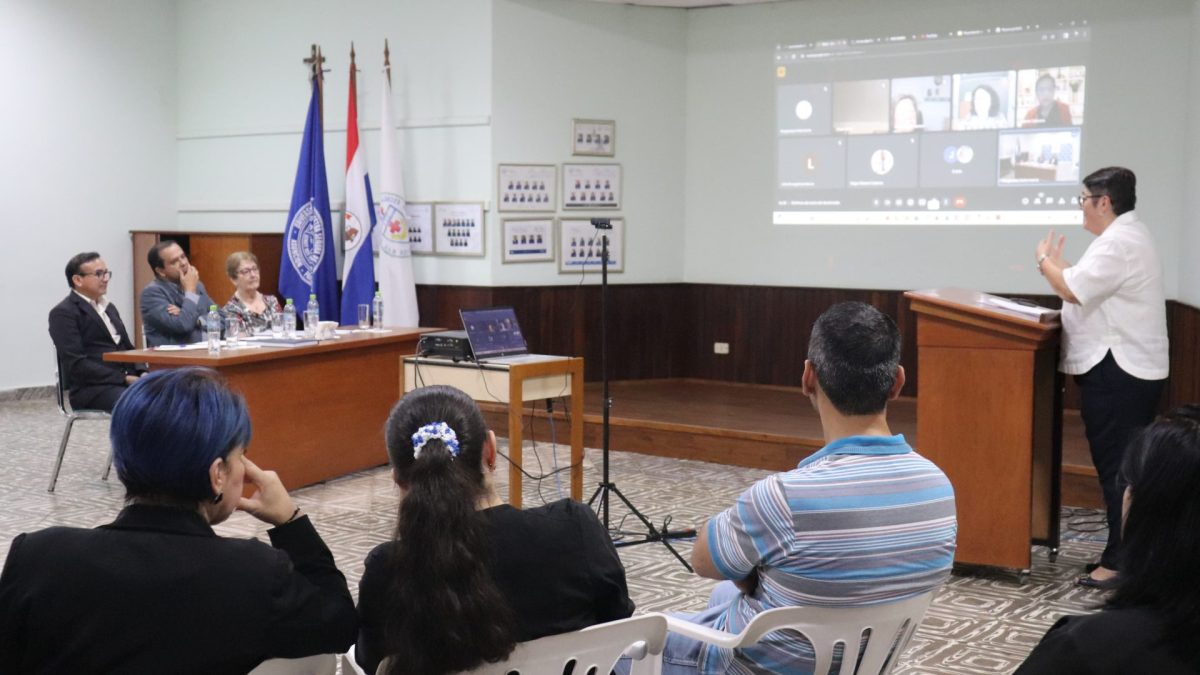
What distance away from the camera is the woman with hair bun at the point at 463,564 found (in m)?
2.00

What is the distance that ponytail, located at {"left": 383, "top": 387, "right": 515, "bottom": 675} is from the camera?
6.55 feet

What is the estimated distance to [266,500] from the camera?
2.11 meters

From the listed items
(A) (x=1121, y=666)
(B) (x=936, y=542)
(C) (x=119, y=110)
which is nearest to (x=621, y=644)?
(B) (x=936, y=542)

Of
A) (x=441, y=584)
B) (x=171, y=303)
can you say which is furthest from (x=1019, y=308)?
(x=171, y=303)

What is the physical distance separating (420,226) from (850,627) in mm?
7005

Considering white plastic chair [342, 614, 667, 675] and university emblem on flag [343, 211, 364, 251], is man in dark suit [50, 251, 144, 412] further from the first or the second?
white plastic chair [342, 614, 667, 675]

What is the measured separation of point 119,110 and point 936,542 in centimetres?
938

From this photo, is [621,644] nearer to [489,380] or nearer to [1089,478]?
[489,380]

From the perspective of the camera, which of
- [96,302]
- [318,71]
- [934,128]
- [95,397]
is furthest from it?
[318,71]

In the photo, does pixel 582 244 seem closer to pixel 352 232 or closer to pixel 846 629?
pixel 352 232

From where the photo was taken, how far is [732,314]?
9328 mm

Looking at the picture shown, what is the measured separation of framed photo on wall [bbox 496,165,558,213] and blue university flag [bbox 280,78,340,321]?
1471 mm

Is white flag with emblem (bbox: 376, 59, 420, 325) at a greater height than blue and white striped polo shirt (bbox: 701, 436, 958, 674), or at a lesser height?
greater

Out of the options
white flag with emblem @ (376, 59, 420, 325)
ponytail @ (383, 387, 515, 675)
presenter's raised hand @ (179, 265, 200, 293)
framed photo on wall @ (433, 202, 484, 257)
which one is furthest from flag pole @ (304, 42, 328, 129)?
ponytail @ (383, 387, 515, 675)
